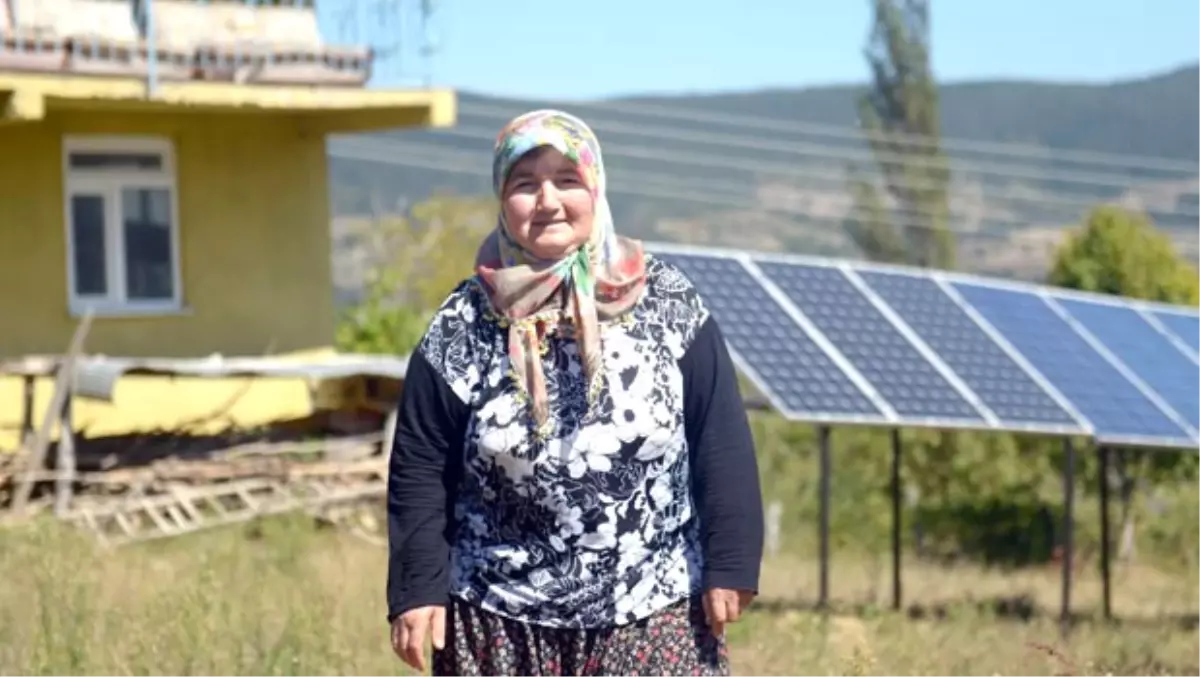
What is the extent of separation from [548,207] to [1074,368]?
8.04 meters

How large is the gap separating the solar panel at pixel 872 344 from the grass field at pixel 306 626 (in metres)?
1.16

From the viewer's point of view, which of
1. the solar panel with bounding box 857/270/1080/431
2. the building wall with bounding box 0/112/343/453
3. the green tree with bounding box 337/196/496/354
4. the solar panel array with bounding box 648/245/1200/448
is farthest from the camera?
the green tree with bounding box 337/196/496/354

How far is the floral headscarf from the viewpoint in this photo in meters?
4.16

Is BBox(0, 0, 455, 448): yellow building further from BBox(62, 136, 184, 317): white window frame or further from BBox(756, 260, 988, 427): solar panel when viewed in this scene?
BBox(756, 260, 988, 427): solar panel

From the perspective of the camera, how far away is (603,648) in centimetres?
423

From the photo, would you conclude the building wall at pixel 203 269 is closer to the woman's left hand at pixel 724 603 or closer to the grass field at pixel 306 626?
the grass field at pixel 306 626

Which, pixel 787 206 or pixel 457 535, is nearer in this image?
pixel 457 535

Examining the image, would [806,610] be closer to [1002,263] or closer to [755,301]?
[755,301]

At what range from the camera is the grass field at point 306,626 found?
678 centimetres

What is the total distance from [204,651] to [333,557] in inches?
213

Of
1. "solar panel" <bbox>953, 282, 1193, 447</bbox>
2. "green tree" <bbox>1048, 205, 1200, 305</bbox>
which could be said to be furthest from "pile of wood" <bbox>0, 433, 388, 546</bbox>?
"green tree" <bbox>1048, 205, 1200, 305</bbox>

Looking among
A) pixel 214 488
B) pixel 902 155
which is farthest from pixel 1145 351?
pixel 902 155

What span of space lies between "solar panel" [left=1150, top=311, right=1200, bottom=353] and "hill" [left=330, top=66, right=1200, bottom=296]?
90631 millimetres

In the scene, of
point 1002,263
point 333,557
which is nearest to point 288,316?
point 333,557
